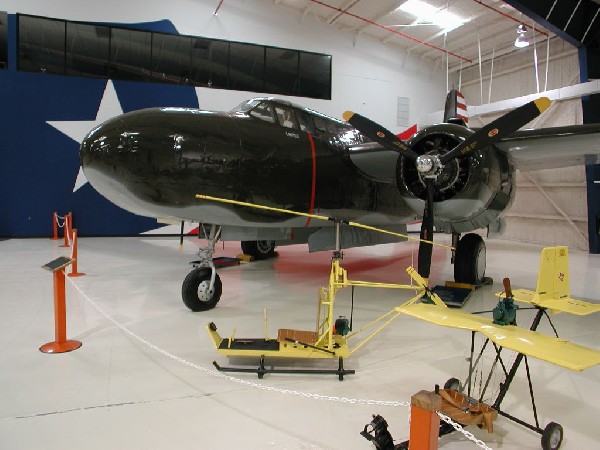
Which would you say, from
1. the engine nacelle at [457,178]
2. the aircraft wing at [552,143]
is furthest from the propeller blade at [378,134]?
the aircraft wing at [552,143]

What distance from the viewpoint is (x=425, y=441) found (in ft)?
6.82

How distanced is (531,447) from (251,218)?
4.44 metres

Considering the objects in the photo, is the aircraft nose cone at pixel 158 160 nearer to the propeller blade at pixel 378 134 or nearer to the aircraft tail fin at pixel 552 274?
the propeller blade at pixel 378 134

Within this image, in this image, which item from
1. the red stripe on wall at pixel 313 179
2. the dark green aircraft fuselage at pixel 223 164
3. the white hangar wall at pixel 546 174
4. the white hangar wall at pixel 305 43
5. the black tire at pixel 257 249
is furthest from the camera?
the white hangar wall at pixel 546 174

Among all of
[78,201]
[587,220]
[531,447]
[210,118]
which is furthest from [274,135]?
[587,220]

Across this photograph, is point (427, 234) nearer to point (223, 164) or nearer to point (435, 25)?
point (223, 164)

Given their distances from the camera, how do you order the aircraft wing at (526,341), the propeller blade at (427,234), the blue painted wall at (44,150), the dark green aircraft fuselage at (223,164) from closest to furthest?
the aircraft wing at (526,341) → the dark green aircraft fuselage at (223,164) → the propeller blade at (427,234) → the blue painted wall at (44,150)

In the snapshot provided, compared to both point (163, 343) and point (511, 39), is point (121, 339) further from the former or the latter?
point (511, 39)

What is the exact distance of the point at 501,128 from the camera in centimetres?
548

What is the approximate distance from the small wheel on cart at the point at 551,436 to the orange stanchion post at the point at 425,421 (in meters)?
1.09

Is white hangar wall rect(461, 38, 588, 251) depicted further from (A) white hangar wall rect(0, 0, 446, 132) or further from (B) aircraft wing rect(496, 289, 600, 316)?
(B) aircraft wing rect(496, 289, 600, 316)

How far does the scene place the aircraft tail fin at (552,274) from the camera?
11.8 ft

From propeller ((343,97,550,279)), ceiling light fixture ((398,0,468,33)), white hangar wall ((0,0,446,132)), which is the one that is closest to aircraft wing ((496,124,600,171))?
propeller ((343,97,550,279))

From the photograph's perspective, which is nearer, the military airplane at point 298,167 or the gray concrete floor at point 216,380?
the gray concrete floor at point 216,380
